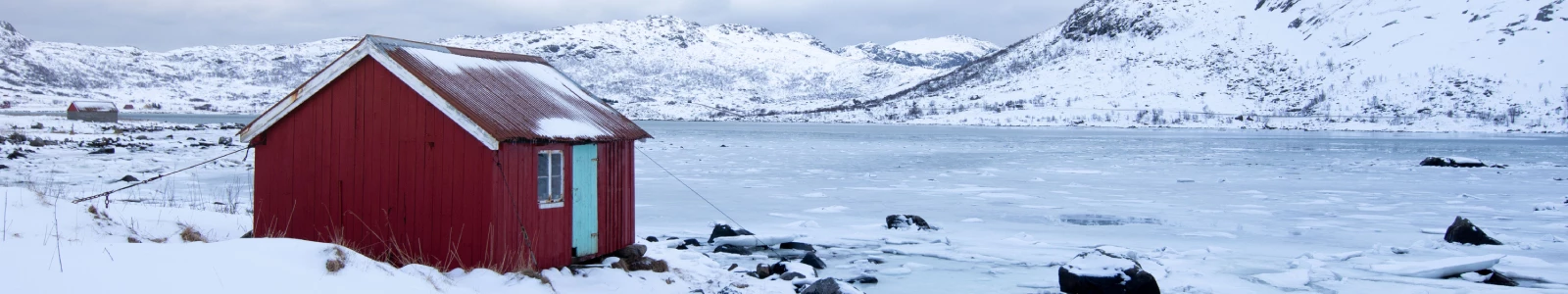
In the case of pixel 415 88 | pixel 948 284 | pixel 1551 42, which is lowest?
pixel 948 284

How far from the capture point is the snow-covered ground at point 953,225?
756cm

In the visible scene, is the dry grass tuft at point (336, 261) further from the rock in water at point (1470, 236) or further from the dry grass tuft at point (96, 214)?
the rock in water at point (1470, 236)

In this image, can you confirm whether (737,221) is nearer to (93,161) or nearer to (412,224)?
(412,224)

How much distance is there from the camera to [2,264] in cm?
627

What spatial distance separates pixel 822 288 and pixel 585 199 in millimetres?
2569

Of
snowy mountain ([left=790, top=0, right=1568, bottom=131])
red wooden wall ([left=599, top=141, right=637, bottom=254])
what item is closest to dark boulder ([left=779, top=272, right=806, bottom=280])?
red wooden wall ([left=599, top=141, right=637, bottom=254])

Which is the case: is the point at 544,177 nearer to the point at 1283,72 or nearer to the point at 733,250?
the point at 733,250

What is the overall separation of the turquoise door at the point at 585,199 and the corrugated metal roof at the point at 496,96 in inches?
8.6

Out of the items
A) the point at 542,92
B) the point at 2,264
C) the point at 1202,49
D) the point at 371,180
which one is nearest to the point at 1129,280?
the point at 542,92

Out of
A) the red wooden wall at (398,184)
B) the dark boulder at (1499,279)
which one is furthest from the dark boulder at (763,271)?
the dark boulder at (1499,279)

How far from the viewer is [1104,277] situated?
10469 millimetres

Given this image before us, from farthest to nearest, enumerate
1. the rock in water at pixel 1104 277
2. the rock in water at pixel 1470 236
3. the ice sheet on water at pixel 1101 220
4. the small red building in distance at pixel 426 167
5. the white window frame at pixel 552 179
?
1. the ice sheet on water at pixel 1101 220
2. the rock in water at pixel 1470 236
3. the rock in water at pixel 1104 277
4. the white window frame at pixel 552 179
5. the small red building in distance at pixel 426 167

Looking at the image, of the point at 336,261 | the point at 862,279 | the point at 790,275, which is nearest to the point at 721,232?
the point at 862,279

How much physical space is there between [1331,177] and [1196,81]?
7849cm
